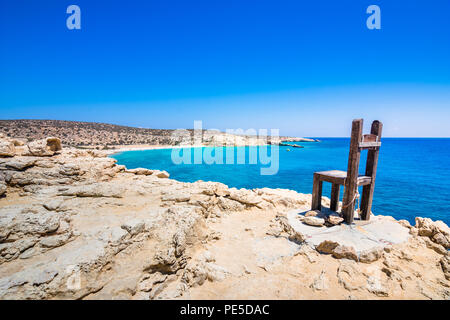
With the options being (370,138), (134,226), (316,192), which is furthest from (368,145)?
(134,226)

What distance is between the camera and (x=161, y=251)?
436 centimetres

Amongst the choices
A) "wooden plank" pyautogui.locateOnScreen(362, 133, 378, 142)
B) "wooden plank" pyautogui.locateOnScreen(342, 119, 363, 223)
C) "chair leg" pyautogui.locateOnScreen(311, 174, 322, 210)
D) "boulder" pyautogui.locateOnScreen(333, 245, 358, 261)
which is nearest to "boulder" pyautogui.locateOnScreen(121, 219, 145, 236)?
"boulder" pyautogui.locateOnScreen(333, 245, 358, 261)

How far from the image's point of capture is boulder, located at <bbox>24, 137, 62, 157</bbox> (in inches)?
286

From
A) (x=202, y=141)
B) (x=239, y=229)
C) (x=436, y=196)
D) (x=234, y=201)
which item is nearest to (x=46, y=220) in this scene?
(x=239, y=229)

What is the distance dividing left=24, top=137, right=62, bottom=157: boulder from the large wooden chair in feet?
32.4

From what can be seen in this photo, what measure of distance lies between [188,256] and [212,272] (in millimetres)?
693

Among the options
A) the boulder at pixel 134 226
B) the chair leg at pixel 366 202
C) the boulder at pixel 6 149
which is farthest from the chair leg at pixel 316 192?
the boulder at pixel 6 149

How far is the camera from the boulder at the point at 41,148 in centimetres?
727

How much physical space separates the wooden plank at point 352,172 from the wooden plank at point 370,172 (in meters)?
0.91

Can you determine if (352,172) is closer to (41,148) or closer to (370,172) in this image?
(370,172)

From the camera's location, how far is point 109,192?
636 centimetres

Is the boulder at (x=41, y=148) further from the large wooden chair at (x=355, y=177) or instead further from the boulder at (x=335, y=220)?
the boulder at (x=335, y=220)

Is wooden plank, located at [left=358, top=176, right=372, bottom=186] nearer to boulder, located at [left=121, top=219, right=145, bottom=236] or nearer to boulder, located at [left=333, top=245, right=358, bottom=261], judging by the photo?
boulder, located at [left=333, top=245, right=358, bottom=261]
